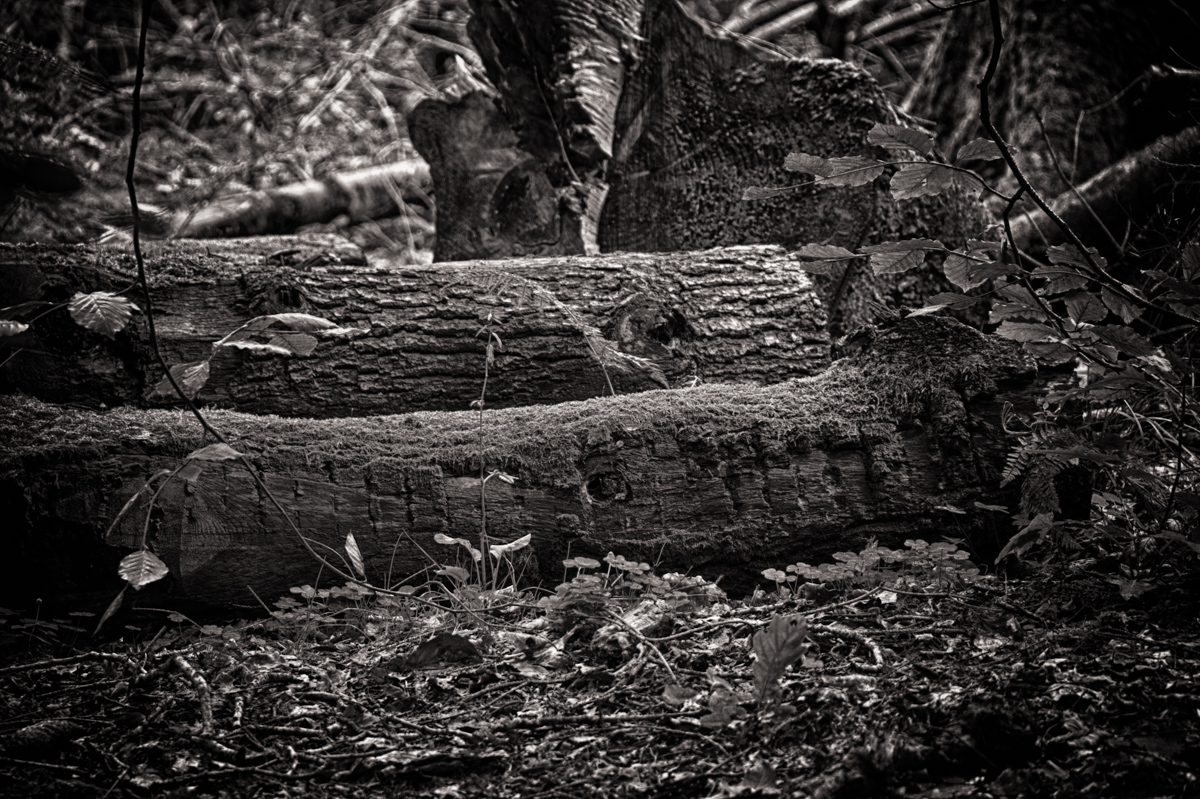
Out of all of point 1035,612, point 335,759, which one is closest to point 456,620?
point 335,759

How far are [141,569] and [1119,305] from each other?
8.99 ft

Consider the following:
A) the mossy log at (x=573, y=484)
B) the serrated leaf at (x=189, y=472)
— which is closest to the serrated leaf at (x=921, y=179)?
the mossy log at (x=573, y=484)

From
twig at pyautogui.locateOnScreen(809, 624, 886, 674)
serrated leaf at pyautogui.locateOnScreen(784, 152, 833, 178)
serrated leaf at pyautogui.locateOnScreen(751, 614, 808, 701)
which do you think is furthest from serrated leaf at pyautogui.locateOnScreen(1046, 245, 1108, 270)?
serrated leaf at pyautogui.locateOnScreen(751, 614, 808, 701)

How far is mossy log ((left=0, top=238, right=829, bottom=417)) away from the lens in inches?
128

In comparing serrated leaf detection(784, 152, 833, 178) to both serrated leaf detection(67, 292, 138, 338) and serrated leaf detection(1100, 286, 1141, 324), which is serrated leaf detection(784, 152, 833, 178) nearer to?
serrated leaf detection(1100, 286, 1141, 324)

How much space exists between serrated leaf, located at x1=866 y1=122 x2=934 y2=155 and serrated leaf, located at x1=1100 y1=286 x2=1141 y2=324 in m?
0.67

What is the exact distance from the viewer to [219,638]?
8.29ft

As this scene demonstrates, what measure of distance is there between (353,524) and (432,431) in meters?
0.42

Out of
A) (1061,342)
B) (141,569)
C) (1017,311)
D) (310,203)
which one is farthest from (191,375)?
(310,203)

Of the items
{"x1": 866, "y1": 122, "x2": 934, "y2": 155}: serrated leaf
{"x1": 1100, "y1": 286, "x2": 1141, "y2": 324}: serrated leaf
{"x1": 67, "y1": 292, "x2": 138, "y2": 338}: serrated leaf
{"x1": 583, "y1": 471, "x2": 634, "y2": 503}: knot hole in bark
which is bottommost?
{"x1": 583, "y1": 471, "x2": 634, "y2": 503}: knot hole in bark

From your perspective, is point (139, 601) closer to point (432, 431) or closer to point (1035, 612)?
point (432, 431)

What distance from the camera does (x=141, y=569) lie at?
199cm

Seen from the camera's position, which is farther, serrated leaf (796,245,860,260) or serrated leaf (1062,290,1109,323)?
serrated leaf (796,245,860,260)

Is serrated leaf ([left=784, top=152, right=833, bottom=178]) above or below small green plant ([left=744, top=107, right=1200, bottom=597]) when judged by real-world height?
above
